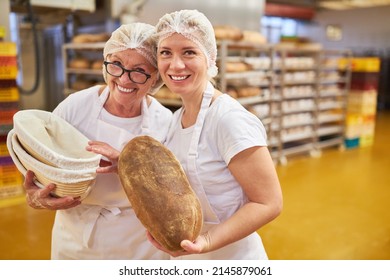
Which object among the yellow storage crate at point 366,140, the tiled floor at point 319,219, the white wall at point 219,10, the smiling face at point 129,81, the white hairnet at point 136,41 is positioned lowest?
the yellow storage crate at point 366,140

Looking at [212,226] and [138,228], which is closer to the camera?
[212,226]

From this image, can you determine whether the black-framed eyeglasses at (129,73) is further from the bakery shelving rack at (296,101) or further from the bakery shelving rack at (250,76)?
the bakery shelving rack at (296,101)

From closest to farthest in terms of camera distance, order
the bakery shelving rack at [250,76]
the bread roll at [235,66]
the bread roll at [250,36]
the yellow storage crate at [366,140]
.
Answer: the bread roll at [250,36]
the bakery shelving rack at [250,76]
the bread roll at [235,66]
the yellow storage crate at [366,140]

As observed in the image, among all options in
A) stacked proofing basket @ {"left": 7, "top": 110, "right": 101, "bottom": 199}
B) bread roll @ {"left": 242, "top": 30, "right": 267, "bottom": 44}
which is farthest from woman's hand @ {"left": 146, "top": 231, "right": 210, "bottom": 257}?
bread roll @ {"left": 242, "top": 30, "right": 267, "bottom": 44}

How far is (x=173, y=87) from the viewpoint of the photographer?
3.02ft

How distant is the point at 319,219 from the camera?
113 inches

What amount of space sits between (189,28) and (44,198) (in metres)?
0.54

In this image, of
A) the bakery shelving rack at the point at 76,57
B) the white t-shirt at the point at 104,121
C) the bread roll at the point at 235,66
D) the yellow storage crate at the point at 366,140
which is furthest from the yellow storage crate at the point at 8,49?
the yellow storage crate at the point at 366,140

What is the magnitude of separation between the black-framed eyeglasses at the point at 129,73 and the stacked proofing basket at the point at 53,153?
187 mm

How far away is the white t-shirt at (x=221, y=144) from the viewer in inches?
36.0
